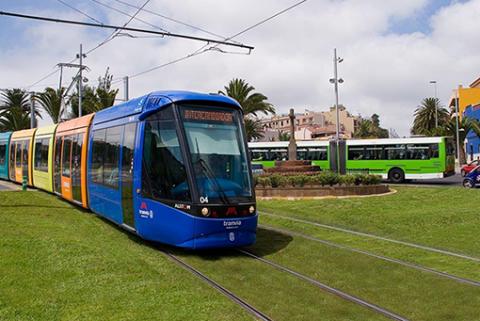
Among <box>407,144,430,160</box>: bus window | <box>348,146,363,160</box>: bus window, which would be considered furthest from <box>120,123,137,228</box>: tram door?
<box>348,146,363,160</box>: bus window

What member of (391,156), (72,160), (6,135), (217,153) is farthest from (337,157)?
(217,153)

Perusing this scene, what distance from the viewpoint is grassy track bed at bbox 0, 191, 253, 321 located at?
641cm

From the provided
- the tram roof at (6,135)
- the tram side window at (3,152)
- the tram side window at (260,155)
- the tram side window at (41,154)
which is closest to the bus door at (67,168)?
the tram side window at (41,154)

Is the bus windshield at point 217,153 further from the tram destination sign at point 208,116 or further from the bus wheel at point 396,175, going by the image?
the bus wheel at point 396,175

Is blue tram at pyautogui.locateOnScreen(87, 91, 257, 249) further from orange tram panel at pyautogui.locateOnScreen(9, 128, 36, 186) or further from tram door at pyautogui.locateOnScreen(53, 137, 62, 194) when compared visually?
orange tram panel at pyautogui.locateOnScreen(9, 128, 36, 186)

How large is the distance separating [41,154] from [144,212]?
13890 mm

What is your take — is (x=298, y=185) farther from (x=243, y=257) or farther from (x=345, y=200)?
(x=243, y=257)

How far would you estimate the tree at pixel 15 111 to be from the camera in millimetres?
53719

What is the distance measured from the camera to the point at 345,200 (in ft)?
67.7

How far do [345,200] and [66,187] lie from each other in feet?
35.8

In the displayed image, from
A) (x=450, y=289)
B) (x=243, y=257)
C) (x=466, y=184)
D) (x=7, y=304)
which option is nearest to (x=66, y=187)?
(x=243, y=257)

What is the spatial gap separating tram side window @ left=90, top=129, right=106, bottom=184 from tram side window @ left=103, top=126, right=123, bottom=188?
1.16 ft

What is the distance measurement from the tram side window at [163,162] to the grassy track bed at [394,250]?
4.43 metres

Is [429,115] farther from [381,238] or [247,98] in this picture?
[381,238]
